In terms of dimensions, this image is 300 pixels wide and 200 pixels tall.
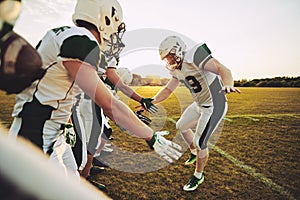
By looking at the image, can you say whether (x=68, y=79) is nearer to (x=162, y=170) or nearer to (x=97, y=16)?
(x=97, y=16)

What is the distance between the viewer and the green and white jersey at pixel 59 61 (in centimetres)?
155

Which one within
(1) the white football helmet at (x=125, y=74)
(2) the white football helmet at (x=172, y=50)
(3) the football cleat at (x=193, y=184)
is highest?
(2) the white football helmet at (x=172, y=50)

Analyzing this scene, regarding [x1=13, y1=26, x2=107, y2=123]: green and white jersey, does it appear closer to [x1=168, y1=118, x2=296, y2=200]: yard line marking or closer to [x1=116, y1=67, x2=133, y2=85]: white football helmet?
[x1=168, y1=118, x2=296, y2=200]: yard line marking

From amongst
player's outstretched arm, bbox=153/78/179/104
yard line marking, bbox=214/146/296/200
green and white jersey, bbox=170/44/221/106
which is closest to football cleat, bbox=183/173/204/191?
yard line marking, bbox=214/146/296/200

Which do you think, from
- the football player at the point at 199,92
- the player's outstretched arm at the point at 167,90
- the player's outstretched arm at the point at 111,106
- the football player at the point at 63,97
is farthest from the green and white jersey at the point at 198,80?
the player's outstretched arm at the point at 111,106

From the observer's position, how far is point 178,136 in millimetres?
6445

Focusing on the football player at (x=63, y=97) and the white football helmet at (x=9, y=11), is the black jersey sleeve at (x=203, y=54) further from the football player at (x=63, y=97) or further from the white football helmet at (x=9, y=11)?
the white football helmet at (x=9, y=11)

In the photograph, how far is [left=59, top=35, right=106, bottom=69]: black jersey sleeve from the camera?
1.53m

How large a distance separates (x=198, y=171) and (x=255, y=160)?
1474 millimetres

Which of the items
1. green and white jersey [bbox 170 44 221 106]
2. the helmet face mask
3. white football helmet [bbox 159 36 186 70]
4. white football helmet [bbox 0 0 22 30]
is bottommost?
green and white jersey [bbox 170 44 221 106]

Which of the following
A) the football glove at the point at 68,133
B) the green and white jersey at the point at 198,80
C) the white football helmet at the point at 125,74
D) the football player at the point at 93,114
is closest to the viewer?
the football glove at the point at 68,133

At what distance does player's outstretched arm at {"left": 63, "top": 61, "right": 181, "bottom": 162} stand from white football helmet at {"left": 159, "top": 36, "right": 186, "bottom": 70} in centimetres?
195

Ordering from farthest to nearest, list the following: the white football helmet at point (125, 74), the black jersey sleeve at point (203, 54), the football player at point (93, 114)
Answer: the white football helmet at point (125, 74)
the black jersey sleeve at point (203, 54)
the football player at point (93, 114)

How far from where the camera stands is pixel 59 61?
1.61 m
